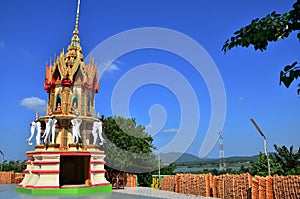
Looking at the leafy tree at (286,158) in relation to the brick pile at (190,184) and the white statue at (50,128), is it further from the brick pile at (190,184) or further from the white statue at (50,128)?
the white statue at (50,128)

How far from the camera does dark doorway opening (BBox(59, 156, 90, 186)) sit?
2281 centimetres

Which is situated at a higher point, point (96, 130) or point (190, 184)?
point (96, 130)

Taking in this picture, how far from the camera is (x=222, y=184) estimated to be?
17.5 metres

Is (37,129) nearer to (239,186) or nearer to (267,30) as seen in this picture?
(239,186)

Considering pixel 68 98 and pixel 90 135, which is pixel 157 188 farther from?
pixel 68 98

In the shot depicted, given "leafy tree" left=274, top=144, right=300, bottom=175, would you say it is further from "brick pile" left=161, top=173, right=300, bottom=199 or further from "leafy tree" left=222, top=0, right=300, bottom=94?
"leafy tree" left=222, top=0, right=300, bottom=94

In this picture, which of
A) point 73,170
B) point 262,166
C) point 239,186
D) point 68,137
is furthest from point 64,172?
point 262,166

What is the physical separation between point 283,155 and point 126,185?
14620 mm

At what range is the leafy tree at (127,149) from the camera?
28500 millimetres

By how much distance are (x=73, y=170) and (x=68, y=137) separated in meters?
3.01

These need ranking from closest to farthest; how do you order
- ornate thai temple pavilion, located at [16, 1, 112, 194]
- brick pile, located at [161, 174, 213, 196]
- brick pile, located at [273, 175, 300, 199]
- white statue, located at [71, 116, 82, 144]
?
brick pile, located at [273, 175, 300, 199] → brick pile, located at [161, 174, 213, 196] → ornate thai temple pavilion, located at [16, 1, 112, 194] → white statue, located at [71, 116, 82, 144]

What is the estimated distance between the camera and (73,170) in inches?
916

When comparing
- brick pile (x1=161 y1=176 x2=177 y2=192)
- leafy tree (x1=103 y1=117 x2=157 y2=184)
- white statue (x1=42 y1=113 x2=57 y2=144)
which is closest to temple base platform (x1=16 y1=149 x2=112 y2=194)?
white statue (x1=42 y1=113 x2=57 y2=144)

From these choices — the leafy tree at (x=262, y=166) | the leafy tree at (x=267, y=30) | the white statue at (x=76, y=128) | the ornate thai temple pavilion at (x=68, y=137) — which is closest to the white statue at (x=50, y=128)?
the ornate thai temple pavilion at (x=68, y=137)
